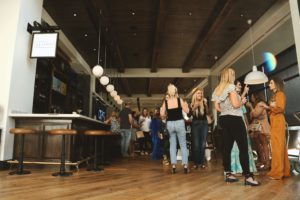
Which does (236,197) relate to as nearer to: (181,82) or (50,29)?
(50,29)

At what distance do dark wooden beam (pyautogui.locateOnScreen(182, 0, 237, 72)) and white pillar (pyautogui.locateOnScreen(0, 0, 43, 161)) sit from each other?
455 cm

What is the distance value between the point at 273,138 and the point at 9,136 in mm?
4402

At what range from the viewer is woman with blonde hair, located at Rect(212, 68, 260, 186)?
2.84m

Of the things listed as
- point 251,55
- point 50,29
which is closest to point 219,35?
point 251,55

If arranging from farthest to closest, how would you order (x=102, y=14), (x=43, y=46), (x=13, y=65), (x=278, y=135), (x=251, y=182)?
(x=102, y=14)
(x=43, y=46)
(x=13, y=65)
(x=278, y=135)
(x=251, y=182)

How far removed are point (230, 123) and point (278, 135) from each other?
0.96 m

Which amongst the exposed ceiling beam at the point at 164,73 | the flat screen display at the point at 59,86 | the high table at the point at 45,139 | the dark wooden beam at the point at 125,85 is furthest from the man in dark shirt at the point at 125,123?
the dark wooden beam at the point at 125,85

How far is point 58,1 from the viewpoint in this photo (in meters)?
6.13

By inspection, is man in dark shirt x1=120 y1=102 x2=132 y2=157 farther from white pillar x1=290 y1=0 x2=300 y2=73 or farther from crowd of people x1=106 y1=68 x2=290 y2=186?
white pillar x1=290 y1=0 x2=300 y2=73

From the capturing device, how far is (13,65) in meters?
4.43

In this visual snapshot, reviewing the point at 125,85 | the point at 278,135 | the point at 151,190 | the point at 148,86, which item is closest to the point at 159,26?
the point at 278,135

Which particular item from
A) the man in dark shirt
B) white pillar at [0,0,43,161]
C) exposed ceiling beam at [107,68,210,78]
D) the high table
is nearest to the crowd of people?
the man in dark shirt

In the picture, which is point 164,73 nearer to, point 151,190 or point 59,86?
point 59,86

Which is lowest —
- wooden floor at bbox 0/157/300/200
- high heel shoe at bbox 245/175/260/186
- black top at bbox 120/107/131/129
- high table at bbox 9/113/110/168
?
wooden floor at bbox 0/157/300/200
